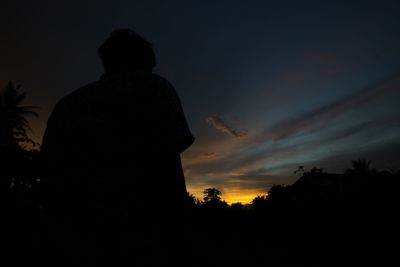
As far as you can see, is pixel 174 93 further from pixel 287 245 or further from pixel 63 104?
pixel 287 245

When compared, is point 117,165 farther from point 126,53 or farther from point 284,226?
point 284,226

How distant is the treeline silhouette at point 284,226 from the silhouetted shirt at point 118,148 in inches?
6.1

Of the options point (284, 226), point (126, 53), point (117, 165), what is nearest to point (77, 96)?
point (126, 53)

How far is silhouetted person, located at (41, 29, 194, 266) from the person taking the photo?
1.06 m

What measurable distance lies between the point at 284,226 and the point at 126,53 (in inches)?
662

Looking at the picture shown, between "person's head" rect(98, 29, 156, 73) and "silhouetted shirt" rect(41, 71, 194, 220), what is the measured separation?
147mm

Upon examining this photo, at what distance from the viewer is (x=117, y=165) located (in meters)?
1.15

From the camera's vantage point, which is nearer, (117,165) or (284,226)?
(117,165)

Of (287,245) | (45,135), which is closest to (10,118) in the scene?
(287,245)

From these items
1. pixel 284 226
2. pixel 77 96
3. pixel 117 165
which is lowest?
pixel 284 226

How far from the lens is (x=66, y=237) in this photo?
3.57ft

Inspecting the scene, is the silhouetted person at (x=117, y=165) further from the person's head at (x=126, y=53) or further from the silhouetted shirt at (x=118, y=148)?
the person's head at (x=126, y=53)

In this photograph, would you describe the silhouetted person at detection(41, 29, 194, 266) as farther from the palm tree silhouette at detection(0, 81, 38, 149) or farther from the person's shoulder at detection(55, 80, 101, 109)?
the palm tree silhouette at detection(0, 81, 38, 149)

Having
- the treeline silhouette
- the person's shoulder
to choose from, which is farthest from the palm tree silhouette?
the person's shoulder
